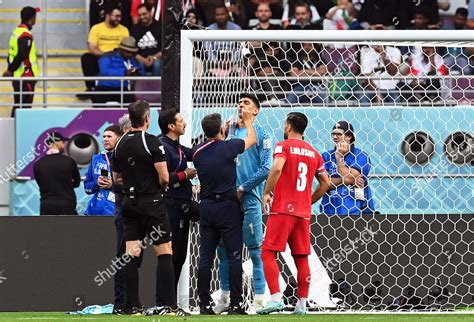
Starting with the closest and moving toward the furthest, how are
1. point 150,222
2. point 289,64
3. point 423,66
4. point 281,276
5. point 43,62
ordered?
point 150,222 → point 281,276 → point 289,64 → point 423,66 → point 43,62

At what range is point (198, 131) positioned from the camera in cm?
1288

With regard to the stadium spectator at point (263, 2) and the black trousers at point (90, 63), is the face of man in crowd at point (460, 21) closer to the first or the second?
the stadium spectator at point (263, 2)

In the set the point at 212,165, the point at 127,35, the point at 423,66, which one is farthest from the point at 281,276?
the point at 127,35

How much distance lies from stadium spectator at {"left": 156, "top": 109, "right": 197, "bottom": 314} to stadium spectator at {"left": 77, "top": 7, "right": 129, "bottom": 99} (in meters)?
7.67

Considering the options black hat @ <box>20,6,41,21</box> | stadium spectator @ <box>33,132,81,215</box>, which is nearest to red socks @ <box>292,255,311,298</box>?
stadium spectator @ <box>33,132,81,215</box>

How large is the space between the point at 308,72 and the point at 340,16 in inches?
178

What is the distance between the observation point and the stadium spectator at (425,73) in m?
15.1

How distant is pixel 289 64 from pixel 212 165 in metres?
3.46

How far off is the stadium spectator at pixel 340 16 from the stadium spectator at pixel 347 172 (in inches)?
248

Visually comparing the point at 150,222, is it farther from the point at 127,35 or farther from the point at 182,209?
the point at 127,35

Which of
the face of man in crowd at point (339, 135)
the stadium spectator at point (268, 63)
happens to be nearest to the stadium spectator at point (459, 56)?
the stadium spectator at point (268, 63)

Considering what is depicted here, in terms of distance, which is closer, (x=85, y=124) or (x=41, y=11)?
(x=85, y=124)

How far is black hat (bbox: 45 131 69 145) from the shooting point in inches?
639

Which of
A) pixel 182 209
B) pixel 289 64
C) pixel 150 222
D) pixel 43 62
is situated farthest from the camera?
pixel 43 62
